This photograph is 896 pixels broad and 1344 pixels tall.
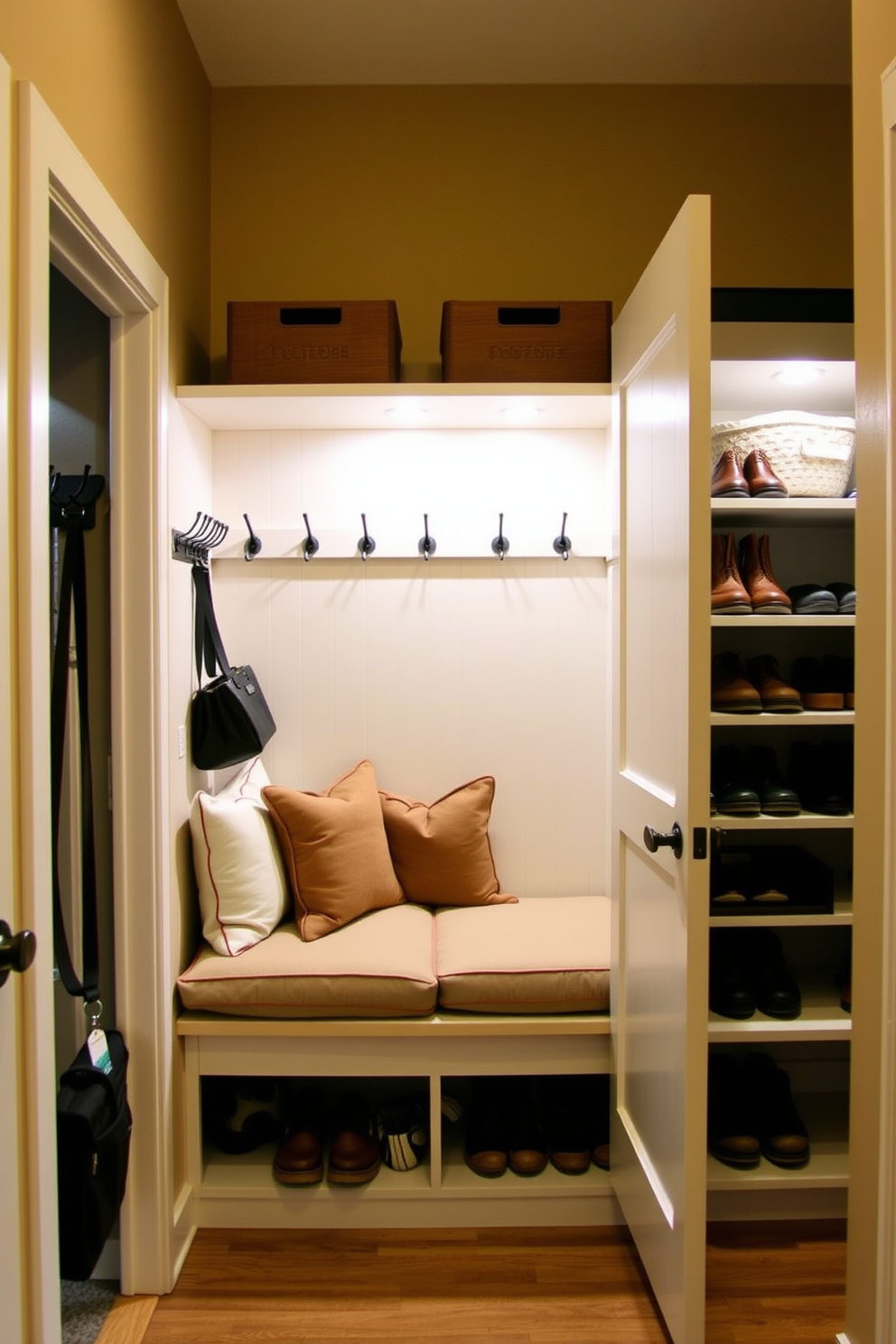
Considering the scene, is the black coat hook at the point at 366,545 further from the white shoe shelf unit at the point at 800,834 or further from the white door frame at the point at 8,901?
the white door frame at the point at 8,901

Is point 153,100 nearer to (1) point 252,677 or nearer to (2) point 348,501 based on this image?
(2) point 348,501

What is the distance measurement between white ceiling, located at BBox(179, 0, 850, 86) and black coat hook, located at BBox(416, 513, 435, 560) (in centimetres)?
125

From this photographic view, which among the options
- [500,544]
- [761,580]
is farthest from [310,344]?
[761,580]

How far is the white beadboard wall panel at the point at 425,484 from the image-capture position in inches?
97.3

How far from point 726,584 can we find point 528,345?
811mm

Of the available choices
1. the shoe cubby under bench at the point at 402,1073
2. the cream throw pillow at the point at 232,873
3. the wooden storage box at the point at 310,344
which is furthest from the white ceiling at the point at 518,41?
the shoe cubby under bench at the point at 402,1073

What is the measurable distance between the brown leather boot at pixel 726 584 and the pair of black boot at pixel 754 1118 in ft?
3.87

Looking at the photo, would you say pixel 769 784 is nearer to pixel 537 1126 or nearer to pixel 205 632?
pixel 537 1126

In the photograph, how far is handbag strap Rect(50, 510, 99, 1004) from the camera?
177 cm

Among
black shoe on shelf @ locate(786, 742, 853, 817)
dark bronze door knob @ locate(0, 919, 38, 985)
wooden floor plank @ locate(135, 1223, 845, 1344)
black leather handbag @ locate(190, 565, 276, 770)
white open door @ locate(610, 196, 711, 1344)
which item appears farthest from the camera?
black leather handbag @ locate(190, 565, 276, 770)

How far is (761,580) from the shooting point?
1945 millimetres

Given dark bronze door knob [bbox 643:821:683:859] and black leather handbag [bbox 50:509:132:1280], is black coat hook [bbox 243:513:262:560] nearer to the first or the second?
black leather handbag [bbox 50:509:132:1280]

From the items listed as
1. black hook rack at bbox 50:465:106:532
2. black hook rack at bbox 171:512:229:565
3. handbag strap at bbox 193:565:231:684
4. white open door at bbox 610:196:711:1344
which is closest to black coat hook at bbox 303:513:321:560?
black hook rack at bbox 171:512:229:565

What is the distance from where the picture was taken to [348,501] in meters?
2.49
